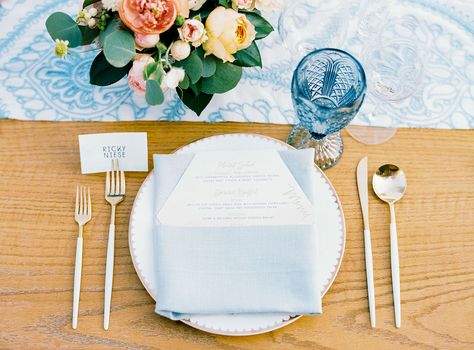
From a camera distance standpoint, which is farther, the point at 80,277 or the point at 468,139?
the point at 468,139

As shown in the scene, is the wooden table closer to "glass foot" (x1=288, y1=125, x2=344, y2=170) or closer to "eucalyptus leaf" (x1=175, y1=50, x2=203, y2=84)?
"glass foot" (x1=288, y1=125, x2=344, y2=170)

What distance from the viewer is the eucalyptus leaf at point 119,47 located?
616 mm

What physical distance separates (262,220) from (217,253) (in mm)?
81

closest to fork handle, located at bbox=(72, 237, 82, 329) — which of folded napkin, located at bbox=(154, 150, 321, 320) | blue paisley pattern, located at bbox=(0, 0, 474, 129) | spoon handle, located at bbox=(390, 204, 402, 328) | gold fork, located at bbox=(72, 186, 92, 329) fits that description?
gold fork, located at bbox=(72, 186, 92, 329)

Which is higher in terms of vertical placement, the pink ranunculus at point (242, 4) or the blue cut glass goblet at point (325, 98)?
the pink ranunculus at point (242, 4)

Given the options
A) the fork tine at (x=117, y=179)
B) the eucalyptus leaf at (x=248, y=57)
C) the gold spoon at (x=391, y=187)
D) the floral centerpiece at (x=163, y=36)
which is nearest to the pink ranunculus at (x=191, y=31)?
the floral centerpiece at (x=163, y=36)

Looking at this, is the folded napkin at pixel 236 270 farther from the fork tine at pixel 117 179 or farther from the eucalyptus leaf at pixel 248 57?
the eucalyptus leaf at pixel 248 57

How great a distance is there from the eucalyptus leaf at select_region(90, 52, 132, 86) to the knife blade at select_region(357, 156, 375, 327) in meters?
0.41

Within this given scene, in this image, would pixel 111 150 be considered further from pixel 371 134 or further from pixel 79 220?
pixel 371 134

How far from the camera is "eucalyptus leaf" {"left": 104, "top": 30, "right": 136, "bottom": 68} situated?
2.02 ft

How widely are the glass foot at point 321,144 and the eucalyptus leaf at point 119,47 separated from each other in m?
0.31

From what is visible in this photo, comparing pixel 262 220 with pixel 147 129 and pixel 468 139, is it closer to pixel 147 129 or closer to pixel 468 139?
pixel 147 129

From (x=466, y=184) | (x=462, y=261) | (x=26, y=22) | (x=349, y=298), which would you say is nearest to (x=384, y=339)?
(x=349, y=298)

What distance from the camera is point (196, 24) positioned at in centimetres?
61
